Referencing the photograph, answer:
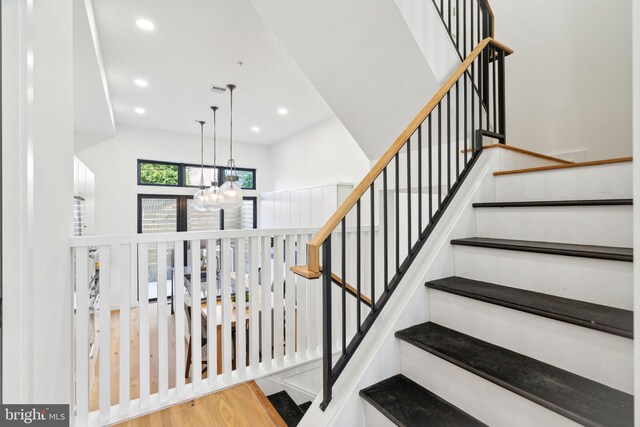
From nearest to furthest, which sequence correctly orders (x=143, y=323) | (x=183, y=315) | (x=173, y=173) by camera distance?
(x=143, y=323)
(x=183, y=315)
(x=173, y=173)

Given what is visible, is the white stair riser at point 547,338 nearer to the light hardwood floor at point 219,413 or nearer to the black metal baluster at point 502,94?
the light hardwood floor at point 219,413

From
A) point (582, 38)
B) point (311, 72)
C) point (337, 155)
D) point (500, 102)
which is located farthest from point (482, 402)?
point (337, 155)

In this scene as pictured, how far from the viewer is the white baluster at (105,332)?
1.88 meters

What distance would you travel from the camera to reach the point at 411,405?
1310 mm

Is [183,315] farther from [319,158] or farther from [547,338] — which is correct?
[319,158]

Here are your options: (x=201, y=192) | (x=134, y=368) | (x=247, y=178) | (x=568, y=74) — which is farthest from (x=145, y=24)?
(x=247, y=178)

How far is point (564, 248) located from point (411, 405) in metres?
0.97

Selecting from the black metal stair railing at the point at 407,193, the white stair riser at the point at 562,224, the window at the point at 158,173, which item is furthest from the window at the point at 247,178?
the white stair riser at the point at 562,224

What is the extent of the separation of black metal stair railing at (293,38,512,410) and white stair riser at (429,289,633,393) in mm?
336

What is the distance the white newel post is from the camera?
0.99 metres

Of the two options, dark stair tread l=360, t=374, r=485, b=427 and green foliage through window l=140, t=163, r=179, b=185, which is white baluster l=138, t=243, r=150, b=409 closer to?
dark stair tread l=360, t=374, r=485, b=427

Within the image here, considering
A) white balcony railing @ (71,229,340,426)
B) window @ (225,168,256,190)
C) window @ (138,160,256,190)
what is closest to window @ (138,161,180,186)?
window @ (138,160,256,190)

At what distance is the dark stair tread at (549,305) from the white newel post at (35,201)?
1.68m

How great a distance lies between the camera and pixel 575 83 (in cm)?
295
